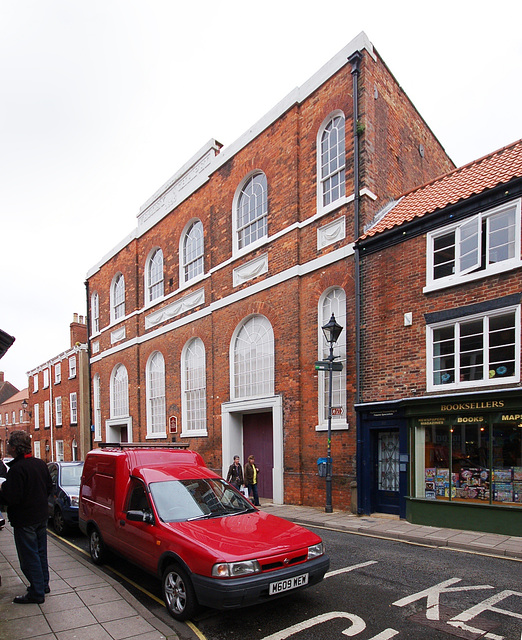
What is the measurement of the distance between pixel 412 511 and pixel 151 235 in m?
16.6

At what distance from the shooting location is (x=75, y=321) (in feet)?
108

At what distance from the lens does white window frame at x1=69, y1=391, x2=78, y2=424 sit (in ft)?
95.8

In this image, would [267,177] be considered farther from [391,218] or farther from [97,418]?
[97,418]

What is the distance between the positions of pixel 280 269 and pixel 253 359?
9.90ft

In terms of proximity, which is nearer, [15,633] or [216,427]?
[15,633]

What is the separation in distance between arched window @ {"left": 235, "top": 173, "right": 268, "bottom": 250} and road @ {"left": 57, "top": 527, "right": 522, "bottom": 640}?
10.7 metres

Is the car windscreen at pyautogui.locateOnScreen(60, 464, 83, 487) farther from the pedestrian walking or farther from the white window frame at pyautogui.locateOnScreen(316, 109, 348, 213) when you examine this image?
the white window frame at pyautogui.locateOnScreen(316, 109, 348, 213)

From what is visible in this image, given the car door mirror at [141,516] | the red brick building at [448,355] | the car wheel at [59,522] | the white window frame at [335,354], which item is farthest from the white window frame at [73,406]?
the car door mirror at [141,516]

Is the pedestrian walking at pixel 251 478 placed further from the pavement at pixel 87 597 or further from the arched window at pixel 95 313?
the arched window at pixel 95 313

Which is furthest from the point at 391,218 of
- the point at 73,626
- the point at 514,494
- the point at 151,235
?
the point at 151,235

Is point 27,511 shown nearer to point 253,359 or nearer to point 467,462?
point 467,462

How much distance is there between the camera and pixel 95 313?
28.1 m

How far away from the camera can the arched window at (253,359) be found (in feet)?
48.1

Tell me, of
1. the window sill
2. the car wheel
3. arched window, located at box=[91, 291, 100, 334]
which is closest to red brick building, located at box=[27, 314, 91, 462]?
arched window, located at box=[91, 291, 100, 334]
